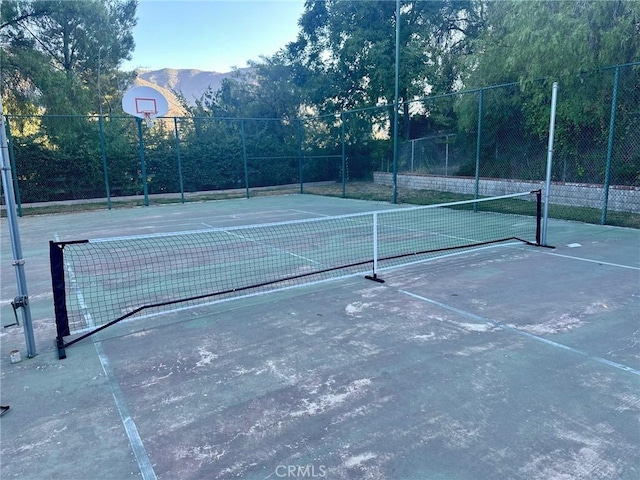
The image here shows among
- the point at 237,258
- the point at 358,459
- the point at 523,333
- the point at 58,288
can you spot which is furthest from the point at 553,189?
the point at 58,288

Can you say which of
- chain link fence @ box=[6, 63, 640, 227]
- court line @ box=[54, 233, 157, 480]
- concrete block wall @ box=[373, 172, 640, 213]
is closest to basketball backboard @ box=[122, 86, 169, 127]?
chain link fence @ box=[6, 63, 640, 227]

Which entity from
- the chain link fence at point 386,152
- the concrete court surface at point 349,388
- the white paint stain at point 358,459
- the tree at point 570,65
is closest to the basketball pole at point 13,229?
the concrete court surface at point 349,388

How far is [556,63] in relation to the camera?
1019cm

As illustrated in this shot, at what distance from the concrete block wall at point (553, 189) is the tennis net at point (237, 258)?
1.41m

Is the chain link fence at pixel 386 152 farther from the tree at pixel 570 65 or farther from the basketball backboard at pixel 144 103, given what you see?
the basketball backboard at pixel 144 103

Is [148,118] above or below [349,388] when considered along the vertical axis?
above

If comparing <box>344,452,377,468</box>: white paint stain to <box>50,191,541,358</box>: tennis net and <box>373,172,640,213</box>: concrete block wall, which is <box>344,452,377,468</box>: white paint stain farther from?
<box>373,172,640,213</box>: concrete block wall

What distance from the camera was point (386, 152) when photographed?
67.7 ft

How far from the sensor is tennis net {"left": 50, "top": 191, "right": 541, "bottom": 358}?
474cm

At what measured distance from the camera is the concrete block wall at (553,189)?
10.3 metres

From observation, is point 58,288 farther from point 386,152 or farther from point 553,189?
point 386,152

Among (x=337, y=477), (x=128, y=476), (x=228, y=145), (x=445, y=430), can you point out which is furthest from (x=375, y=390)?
(x=228, y=145)

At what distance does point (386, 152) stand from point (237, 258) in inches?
589

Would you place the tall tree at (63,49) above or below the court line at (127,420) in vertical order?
above
